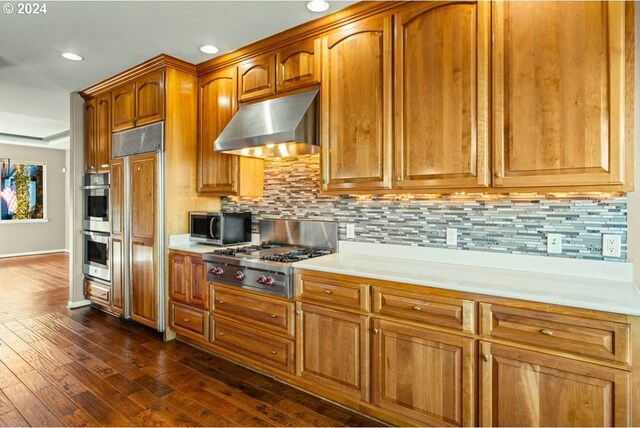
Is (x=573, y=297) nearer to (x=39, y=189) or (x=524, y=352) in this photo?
(x=524, y=352)

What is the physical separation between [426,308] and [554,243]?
83 cm

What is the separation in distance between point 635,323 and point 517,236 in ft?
2.60

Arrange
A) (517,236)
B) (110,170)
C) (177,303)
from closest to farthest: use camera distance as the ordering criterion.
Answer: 1. (517,236)
2. (177,303)
3. (110,170)

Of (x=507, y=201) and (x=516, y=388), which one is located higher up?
(x=507, y=201)

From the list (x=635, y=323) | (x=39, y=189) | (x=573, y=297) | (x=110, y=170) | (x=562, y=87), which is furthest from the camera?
(x=39, y=189)

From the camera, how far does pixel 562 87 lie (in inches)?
69.9

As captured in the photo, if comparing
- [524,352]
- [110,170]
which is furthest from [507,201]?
[110,170]

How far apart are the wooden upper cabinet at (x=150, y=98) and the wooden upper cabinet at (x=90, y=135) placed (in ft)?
3.44

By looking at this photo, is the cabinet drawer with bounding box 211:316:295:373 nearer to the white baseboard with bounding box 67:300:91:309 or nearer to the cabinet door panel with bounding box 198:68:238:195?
the cabinet door panel with bounding box 198:68:238:195

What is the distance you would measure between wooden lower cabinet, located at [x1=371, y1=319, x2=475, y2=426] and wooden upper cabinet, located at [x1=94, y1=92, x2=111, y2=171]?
357 centimetres

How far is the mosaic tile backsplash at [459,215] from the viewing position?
6.42 ft

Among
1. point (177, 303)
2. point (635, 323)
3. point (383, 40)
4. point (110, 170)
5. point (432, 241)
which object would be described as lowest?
point (177, 303)

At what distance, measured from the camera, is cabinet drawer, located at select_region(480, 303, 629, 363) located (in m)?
1.46

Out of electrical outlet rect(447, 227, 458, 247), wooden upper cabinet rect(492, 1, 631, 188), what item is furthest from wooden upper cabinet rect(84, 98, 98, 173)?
wooden upper cabinet rect(492, 1, 631, 188)
